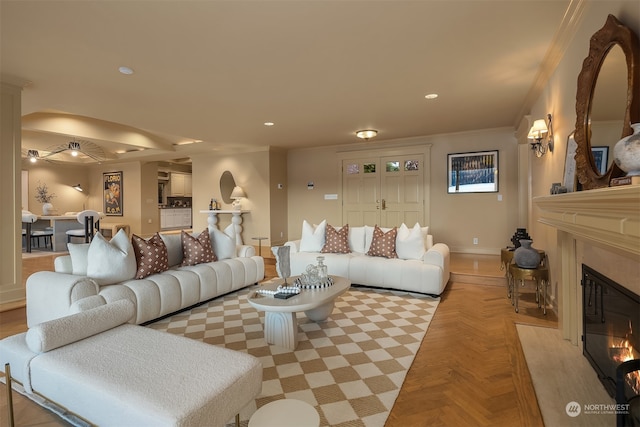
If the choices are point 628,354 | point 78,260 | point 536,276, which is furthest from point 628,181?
point 78,260

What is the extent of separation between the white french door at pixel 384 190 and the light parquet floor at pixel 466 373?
10.6 ft

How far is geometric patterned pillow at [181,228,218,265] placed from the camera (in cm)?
389

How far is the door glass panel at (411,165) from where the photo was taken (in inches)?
269

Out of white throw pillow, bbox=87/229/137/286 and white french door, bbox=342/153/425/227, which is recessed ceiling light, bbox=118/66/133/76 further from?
white french door, bbox=342/153/425/227

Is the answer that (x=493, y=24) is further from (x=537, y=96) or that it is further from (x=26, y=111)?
(x=26, y=111)

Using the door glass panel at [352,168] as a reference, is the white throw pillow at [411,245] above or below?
below

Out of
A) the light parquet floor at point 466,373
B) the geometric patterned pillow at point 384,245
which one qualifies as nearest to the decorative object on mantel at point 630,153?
the light parquet floor at point 466,373

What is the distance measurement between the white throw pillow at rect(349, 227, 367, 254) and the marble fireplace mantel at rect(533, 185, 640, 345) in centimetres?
253

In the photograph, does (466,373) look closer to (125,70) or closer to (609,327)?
Answer: (609,327)

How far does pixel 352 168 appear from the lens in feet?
24.8

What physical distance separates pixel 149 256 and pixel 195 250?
604 mm

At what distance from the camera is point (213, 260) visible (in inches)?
160

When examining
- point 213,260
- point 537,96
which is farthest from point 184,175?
point 537,96

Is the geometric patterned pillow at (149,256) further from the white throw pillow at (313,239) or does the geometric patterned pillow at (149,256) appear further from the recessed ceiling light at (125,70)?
the white throw pillow at (313,239)
